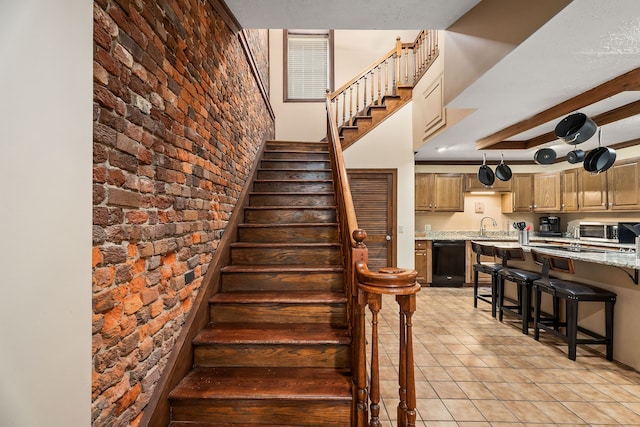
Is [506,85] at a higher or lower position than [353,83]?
lower

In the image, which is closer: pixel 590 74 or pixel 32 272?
pixel 32 272

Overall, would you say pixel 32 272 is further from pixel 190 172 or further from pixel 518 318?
pixel 518 318

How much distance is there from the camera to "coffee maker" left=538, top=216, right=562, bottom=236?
636cm

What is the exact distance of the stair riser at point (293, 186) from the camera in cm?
375

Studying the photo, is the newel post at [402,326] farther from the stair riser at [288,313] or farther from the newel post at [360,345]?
the stair riser at [288,313]

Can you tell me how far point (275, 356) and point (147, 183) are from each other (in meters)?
1.30

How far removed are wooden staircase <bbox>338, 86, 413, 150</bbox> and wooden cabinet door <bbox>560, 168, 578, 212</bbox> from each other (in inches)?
135

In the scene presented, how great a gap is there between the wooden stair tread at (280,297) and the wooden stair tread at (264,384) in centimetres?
44

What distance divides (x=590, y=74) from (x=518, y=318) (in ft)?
9.84

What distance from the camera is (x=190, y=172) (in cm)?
188

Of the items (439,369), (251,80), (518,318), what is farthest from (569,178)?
(251,80)

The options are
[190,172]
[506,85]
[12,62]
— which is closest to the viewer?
[12,62]

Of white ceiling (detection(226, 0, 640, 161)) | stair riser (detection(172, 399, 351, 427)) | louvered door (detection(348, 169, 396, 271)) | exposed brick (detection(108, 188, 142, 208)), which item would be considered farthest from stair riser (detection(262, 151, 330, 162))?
stair riser (detection(172, 399, 351, 427))

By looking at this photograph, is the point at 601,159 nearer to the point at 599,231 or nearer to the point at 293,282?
the point at 599,231
